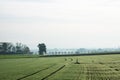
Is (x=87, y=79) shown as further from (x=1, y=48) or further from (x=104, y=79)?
(x=1, y=48)

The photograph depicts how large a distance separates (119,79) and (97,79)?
1.93 m

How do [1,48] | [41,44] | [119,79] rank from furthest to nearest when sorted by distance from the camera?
[1,48], [41,44], [119,79]

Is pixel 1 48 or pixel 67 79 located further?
pixel 1 48

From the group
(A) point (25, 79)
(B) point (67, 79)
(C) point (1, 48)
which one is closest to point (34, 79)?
(A) point (25, 79)

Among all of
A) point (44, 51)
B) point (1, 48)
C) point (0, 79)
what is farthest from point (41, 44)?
point (0, 79)

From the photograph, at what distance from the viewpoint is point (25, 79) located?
2847 cm

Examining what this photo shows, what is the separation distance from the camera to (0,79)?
28906 mm

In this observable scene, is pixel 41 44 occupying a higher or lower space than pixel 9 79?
higher

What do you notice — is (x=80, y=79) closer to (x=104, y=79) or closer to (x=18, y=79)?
(x=104, y=79)

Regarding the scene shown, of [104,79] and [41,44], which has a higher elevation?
[41,44]

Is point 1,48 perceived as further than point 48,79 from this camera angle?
Yes

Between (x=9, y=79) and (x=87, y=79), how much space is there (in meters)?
7.16

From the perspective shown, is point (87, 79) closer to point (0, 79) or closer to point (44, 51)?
point (0, 79)

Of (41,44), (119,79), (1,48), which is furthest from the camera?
(1,48)
